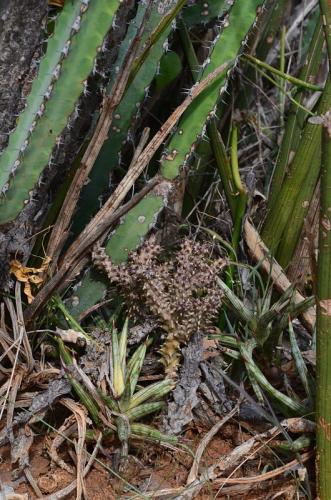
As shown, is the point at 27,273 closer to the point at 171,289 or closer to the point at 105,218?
the point at 105,218

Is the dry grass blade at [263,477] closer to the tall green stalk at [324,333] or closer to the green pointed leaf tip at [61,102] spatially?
the tall green stalk at [324,333]

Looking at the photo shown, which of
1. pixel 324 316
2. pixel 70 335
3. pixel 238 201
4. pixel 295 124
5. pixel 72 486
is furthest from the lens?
pixel 295 124

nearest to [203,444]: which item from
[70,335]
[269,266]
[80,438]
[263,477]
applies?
[263,477]

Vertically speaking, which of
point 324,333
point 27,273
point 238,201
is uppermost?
point 238,201

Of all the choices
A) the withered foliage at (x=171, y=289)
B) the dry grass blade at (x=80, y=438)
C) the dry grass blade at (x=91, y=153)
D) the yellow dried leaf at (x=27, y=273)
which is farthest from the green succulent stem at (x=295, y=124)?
the dry grass blade at (x=80, y=438)

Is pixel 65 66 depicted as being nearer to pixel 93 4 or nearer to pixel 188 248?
pixel 93 4

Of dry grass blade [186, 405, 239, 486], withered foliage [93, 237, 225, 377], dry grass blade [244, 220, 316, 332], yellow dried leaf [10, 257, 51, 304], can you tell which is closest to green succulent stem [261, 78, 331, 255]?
dry grass blade [244, 220, 316, 332]
